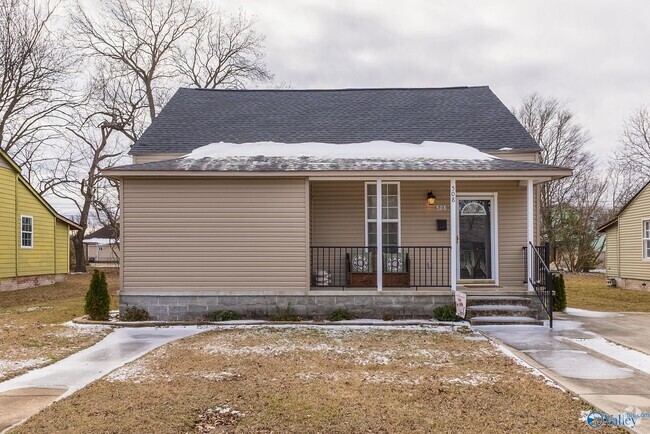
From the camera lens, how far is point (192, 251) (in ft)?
29.7

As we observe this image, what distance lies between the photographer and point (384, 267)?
10.1 m

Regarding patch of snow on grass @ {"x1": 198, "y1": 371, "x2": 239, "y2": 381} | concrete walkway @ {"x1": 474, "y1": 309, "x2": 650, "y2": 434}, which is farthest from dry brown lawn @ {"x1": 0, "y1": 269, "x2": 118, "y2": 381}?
concrete walkway @ {"x1": 474, "y1": 309, "x2": 650, "y2": 434}

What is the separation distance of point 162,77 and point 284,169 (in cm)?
1931

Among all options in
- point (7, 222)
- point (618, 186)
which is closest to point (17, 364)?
point (7, 222)

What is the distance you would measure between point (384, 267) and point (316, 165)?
2.73 m

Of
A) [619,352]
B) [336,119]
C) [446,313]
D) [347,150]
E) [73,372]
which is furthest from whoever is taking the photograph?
[336,119]

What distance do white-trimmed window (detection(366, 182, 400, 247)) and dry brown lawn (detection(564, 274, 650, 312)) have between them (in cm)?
509

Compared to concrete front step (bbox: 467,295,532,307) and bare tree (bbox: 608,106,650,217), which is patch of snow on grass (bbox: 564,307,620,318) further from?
bare tree (bbox: 608,106,650,217)

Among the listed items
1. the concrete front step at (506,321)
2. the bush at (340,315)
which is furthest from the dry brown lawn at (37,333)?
the concrete front step at (506,321)

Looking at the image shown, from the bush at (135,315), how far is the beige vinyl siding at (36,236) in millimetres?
9775

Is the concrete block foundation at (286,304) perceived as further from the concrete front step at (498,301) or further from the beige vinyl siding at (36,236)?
the beige vinyl siding at (36,236)

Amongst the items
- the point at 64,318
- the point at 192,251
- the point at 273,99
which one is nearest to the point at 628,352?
the point at 192,251

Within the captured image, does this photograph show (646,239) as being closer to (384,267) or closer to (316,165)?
(384,267)

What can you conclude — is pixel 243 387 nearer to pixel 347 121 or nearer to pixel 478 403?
pixel 478 403
